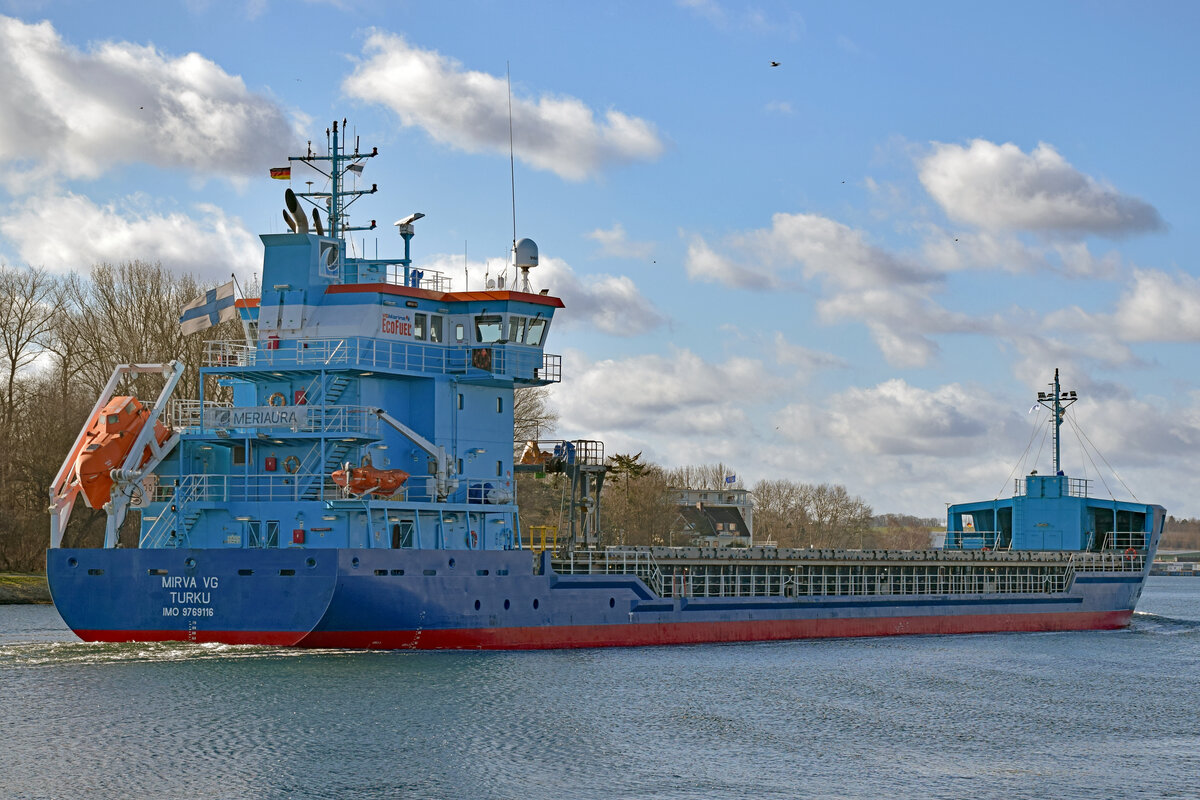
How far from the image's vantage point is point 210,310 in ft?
126

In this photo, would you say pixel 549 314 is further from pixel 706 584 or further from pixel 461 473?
pixel 706 584

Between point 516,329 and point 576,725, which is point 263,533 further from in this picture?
point 576,725

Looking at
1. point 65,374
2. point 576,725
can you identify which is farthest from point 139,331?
point 576,725

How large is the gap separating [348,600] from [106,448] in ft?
23.1

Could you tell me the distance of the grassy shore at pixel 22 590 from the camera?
186 feet

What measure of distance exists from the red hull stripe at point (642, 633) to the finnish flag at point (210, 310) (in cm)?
848

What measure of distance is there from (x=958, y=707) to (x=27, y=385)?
4677cm

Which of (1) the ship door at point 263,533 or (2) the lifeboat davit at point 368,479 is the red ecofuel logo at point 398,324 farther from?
(1) the ship door at point 263,533

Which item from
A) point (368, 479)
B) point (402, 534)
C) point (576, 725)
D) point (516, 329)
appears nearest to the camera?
point (576, 725)

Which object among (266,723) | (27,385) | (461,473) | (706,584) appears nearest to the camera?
(266,723)

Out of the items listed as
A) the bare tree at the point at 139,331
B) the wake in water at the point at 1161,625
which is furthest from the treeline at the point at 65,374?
→ the wake in water at the point at 1161,625

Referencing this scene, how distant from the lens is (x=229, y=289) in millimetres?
38281

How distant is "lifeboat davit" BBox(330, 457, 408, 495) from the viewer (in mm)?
34188

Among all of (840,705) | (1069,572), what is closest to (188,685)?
(840,705)
